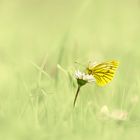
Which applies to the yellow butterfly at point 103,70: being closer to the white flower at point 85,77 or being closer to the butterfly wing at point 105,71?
the butterfly wing at point 105,71

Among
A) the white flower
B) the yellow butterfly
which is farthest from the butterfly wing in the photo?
the white flower

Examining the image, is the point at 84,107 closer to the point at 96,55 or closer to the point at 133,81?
the point at 133,81

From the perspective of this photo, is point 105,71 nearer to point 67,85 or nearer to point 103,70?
point 103,70

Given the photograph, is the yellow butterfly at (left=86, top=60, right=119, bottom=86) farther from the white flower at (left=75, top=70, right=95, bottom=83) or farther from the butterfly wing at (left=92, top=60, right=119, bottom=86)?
the white flower at (left=75, top=70, right=95, bottom=83)

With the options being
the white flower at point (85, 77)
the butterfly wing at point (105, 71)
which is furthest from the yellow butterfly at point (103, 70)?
the white flower at point (85, 77)

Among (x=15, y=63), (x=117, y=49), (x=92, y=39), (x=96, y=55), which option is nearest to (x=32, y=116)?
(x=15, y=63)

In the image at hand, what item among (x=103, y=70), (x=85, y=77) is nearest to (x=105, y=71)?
(x=103, y=70)
